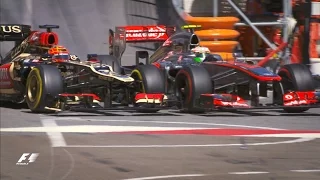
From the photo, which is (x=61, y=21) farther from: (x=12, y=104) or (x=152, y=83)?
(x=152, y=83)

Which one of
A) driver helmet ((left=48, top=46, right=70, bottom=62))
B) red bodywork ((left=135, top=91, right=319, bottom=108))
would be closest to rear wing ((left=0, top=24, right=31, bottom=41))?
driver helmet ((left=48, top=46, right=70, bottom=62))

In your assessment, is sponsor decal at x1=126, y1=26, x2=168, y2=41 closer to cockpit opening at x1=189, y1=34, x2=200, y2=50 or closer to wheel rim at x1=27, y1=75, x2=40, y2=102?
cockpit opening at x1=189, y1=34, x2=200, y2=50

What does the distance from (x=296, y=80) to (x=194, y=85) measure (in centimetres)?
171

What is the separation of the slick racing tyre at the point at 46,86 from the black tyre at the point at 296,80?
3839mm

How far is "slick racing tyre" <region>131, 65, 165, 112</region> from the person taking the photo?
12609mm

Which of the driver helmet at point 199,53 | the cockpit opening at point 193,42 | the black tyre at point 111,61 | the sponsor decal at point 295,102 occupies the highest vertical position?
the cockpit opening at point 193,42

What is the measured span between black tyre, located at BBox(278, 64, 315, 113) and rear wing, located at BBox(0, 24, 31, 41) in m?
5.09

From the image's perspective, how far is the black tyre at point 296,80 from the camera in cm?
1226

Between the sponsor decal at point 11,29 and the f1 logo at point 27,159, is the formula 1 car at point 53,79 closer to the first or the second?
the sponsor decal at point 11,29

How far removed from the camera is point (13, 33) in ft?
46.9

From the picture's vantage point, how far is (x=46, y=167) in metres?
7.78

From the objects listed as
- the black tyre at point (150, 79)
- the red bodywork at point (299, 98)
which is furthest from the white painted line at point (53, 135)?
the red bodywork at point (299, 98)

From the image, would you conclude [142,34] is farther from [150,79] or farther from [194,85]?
[194,85]

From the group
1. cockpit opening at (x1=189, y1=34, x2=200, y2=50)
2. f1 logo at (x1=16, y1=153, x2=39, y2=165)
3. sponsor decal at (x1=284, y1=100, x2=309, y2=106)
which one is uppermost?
cockpit opening at (x1=189, y1=34, x2=200, y2=50)
